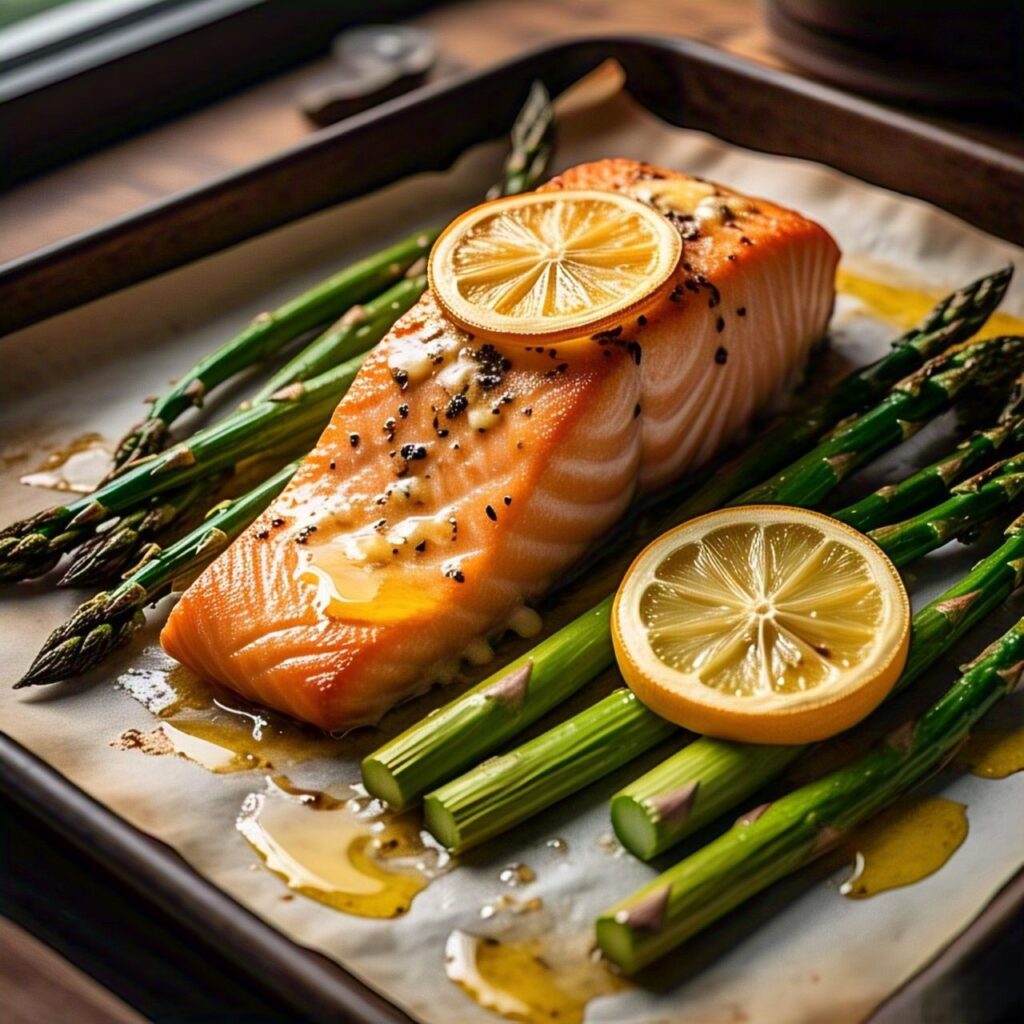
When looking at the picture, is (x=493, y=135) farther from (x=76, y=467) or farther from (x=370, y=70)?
(x=76, y=467)

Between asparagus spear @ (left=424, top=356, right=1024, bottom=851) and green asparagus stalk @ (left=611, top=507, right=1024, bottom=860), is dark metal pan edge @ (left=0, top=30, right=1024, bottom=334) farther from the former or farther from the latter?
asparagus spear @ (left=424, top=356, right=1024, bottom=851)

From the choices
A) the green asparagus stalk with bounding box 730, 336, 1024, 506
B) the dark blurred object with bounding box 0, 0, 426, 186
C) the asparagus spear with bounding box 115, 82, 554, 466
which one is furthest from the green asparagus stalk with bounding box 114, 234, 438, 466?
the green asparagus stalk with bounding box 730, 336, 1024, 506

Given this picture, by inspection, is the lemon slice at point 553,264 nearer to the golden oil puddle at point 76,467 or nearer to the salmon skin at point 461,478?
the salmon skin at point 461,478

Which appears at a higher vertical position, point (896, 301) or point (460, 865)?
point (896, 301)

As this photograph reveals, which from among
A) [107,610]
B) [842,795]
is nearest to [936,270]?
[842,795]

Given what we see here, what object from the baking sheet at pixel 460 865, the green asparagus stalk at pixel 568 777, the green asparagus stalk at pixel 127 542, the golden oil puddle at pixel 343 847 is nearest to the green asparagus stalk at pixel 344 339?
the baking sheet at pixel 460 865

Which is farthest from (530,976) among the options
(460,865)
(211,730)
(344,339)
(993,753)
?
(344,339)

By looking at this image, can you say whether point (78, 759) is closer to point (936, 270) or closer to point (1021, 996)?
point (1021, 996)
